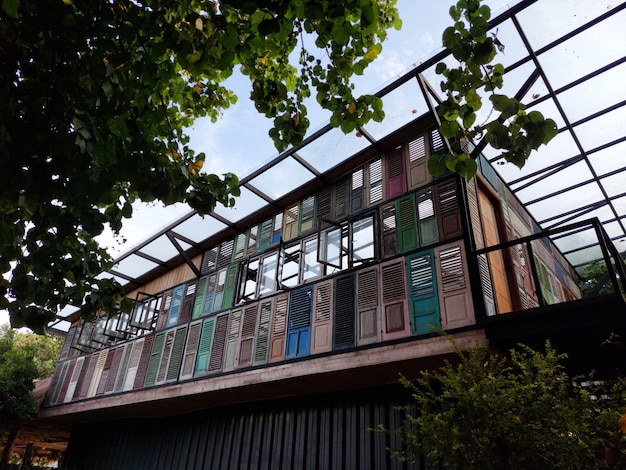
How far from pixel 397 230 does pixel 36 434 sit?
15.7 m

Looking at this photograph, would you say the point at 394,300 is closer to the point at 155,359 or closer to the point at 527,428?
the point at 527,428

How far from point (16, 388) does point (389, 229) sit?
480 inches

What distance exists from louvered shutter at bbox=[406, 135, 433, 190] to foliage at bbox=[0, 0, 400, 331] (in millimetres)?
4915

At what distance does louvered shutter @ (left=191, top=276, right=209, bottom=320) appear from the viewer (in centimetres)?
1150

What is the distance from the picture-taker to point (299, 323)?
8.66m

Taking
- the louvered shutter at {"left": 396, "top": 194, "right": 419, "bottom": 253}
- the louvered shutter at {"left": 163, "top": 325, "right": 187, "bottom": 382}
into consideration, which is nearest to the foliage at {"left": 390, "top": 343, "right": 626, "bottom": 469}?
the louvered shutter at {"left": 396, "top": 194, "right": 419, "bottom": 253}

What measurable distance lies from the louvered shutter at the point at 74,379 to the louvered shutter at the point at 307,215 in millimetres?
8849

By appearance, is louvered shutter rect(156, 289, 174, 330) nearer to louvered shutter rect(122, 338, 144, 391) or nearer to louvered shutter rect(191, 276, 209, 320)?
louvered shutter rect(122, 338, 144, 391)

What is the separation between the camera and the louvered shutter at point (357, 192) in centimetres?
926

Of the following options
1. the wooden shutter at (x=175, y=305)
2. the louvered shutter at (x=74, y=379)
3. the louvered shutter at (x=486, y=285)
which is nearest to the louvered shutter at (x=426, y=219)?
the louvered shutter at (x=486, y=285)

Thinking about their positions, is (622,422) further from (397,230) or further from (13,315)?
(397,230)

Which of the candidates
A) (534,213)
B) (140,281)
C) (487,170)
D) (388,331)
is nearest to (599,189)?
(534,213)

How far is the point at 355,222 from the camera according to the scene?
9148 mm

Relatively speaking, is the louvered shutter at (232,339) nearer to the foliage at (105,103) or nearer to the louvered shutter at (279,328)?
the louvered shutter at (279,328)
